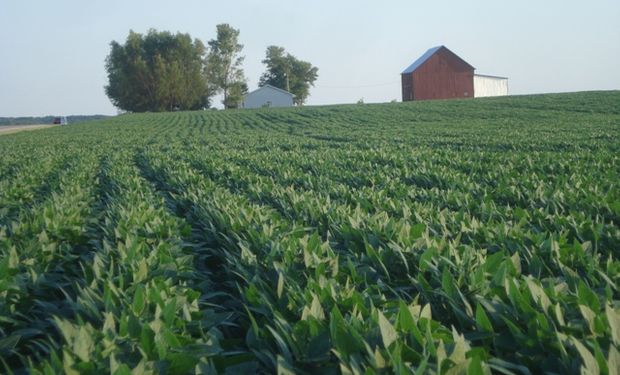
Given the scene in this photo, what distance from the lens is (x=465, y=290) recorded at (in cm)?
292

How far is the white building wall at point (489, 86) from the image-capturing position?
64831 mm

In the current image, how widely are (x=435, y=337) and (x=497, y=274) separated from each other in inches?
33.8

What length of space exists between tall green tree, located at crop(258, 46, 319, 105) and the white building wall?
41.6 m

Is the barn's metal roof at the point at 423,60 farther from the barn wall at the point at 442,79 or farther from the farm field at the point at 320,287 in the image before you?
the farm field at the point at 320,287

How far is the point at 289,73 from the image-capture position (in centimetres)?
10288

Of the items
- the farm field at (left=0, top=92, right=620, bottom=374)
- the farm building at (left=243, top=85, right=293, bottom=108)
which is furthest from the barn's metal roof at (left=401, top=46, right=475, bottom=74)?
the farm field at (left=0, top=92, right=620, bottom=374)

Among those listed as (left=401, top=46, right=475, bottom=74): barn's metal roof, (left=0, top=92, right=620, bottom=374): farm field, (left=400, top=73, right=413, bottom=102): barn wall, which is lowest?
(left=0, top=92, right=620, bottom=374): farm field

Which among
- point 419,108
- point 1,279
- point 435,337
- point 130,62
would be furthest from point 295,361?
point 130,62

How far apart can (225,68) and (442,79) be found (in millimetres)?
42284

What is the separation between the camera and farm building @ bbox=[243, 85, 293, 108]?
81500mm

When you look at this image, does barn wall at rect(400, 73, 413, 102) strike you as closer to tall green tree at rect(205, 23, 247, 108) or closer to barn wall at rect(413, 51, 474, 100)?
barn wall at rect(413, 51, 474, 100)

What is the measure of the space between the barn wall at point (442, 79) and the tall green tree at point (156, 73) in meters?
33.5

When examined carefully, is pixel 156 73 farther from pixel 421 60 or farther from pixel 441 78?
pixel 441 78

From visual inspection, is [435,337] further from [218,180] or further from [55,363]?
[218,180]
